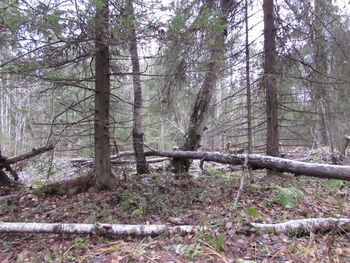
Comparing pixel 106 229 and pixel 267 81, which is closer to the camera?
pixel 106 229

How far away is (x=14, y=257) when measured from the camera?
13.2 ft

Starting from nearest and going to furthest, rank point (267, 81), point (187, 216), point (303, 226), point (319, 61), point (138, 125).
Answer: point (303, 226)
point (187, 216)
point (267, 81)
point (319, 61)
point (138, 125)

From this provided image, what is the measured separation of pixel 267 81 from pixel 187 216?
4.11 m

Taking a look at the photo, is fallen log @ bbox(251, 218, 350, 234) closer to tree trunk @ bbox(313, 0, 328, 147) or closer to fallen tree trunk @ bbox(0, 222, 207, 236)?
fallen tree trunk @ bbox(0, 222, 207, 236)

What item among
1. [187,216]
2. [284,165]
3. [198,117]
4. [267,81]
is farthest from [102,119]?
[267,81]

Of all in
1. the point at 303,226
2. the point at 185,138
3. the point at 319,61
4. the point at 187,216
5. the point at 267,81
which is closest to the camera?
the point at 303,226

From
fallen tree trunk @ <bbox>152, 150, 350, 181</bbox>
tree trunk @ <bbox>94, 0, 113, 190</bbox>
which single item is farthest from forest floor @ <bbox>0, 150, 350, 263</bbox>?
fallen tree trunk @ <bbox>152, 150, 350, 181</bbox>

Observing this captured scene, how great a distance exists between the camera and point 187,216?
16.3 ft

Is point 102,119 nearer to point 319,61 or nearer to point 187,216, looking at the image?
point 187,216

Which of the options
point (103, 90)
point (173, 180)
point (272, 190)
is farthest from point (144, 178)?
point (272, 190)

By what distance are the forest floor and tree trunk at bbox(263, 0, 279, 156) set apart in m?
0.95

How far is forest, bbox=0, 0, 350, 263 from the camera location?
4.06 metres

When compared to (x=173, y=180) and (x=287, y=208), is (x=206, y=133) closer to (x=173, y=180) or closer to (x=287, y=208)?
(x=173, y=180)

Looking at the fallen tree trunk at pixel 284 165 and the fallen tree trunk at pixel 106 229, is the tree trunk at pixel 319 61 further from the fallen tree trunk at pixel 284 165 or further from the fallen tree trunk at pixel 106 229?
the fallen tree trunk at pixel 106 229
